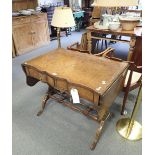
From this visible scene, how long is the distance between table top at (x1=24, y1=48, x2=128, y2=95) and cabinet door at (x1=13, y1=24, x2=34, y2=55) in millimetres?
2152

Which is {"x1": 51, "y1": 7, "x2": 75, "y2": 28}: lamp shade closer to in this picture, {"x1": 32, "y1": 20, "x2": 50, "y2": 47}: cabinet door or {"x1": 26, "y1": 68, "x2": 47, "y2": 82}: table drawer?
{"x1": 26, "y1": 68, "x2": 47, "y2": 82}: table drawer

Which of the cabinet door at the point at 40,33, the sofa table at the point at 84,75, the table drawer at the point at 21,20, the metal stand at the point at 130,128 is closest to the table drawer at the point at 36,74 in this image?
the sofa table at the point at 84,75

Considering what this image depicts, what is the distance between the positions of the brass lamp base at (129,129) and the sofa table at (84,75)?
0.29m

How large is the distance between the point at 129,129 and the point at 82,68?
86cm

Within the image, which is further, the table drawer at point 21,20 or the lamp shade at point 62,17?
the table drawer at point 21,20

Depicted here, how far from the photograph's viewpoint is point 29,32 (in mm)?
3889

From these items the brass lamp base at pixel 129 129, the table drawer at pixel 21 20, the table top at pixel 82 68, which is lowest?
the brass lamp base at pixel 129 129

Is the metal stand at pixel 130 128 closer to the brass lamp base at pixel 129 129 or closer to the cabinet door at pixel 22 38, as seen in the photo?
the brass lamp base at pixel 129 129

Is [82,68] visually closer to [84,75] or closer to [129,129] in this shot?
[84,75]

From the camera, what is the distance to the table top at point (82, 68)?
51.9 inches

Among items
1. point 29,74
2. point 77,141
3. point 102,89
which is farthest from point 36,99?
point 102,89

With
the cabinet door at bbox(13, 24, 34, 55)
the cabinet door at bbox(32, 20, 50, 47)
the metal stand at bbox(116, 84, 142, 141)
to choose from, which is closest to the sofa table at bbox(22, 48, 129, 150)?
the metal stand at bbox(116, 84, 142, 141)

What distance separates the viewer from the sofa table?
1.29m
